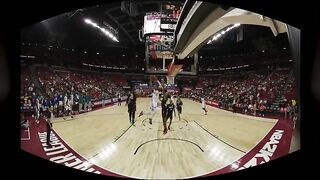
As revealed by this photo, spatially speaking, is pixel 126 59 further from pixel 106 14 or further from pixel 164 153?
pixel 164 153

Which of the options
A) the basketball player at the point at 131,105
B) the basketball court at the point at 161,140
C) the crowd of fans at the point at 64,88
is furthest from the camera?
the basketball player at the point at 131,105

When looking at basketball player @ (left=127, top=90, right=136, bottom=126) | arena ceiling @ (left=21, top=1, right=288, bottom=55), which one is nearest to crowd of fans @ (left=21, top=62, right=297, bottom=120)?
basketball player @ (left=127, top=90, right=136, bottom=126)

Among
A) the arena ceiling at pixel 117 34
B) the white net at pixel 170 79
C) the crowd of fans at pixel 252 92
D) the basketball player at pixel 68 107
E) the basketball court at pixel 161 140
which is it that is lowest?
the basketball court at pixel 161 140

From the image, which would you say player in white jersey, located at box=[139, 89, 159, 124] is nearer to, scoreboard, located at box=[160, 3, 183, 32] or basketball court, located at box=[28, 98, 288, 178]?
basketball court, located at box=[28, 98, 288, 178]

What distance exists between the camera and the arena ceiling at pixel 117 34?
284 centimetres

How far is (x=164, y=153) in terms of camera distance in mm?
2949

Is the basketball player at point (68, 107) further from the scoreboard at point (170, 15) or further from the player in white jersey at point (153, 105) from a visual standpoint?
the scoreboard at point (170, 15)

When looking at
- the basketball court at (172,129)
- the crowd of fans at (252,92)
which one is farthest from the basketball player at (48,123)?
the crowd of fans at (252,92)

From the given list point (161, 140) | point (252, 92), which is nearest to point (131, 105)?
point (161, 140)

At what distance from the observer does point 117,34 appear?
3.07 m

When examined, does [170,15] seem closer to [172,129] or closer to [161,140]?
[172,129]

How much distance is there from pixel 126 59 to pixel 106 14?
595mm
